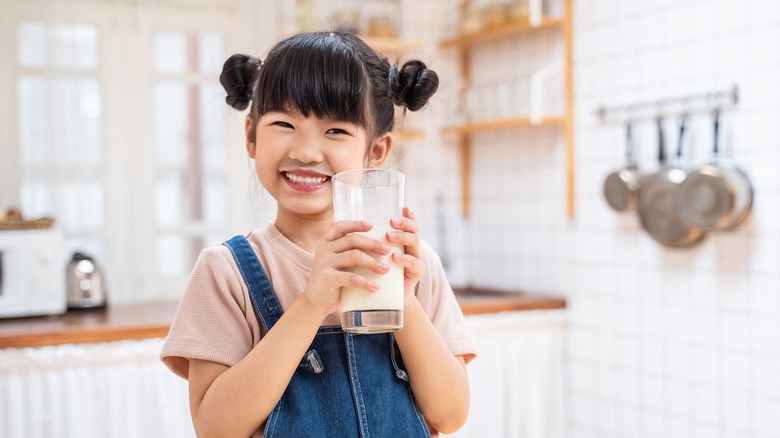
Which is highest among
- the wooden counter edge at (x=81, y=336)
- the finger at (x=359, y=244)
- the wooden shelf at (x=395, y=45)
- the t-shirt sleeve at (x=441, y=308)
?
the wooden shelf at (x=395, y=45)

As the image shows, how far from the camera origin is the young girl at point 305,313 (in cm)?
86

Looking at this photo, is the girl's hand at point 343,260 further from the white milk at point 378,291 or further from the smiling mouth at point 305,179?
the smiling mouth at point 305,179

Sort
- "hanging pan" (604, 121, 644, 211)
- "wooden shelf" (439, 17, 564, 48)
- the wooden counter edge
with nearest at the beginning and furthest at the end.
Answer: the wooden counter edge
"hanging pan" (604, 121, 644, 211)
"wooden shelf" (439, 17, 564, 48)

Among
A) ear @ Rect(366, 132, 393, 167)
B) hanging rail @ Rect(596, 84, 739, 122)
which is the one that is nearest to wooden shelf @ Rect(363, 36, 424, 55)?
hanging rail @ Rect(596, 84, 739, 122)

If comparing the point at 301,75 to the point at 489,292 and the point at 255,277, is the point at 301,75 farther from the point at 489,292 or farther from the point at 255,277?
the point at 489,292

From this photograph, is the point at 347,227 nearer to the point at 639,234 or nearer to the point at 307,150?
the point at 307,150

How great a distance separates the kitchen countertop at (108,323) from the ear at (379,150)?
1468 mm

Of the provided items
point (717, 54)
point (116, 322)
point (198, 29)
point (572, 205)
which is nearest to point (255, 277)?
point (116, 322)

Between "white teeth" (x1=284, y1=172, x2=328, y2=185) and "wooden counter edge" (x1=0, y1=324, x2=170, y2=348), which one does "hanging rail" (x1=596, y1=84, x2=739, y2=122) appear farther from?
"white teeth" (x1=284, y1=172, x2=328, y2=185)

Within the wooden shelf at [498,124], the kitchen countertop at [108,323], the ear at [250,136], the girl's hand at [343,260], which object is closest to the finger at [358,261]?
the girl's hand at [343,260]

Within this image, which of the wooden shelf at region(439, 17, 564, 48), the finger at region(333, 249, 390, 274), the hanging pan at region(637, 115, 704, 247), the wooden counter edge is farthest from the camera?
the wooden shelf at region(439, 17, 564, 48)

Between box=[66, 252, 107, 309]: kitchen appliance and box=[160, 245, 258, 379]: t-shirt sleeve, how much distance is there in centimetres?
188

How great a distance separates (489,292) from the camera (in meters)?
3.36

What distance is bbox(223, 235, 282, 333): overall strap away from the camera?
0.92 m
